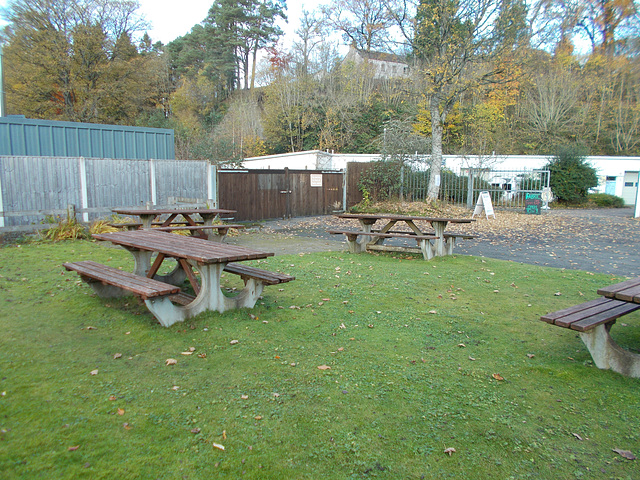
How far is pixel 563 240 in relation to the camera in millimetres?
12359

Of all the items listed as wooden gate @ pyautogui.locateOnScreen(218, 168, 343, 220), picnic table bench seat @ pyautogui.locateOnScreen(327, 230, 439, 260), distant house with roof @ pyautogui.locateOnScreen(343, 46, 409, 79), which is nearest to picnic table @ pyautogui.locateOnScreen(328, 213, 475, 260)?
picnic table bench seat @ pyautogui.locateOnScreen(327, 230, 439, 260)

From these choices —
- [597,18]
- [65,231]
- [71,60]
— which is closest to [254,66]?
[71,60]

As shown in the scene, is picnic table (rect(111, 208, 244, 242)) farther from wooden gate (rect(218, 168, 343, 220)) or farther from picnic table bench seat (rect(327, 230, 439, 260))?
wooden gate (rect(218, 168, 343, 220))

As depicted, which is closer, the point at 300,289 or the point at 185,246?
the point at 185,246

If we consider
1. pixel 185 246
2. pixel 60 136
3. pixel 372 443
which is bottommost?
pixel 372 443

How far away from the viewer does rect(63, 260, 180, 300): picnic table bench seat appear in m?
4.27

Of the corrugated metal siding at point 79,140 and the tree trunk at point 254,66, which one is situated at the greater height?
the tree trunk at point 254,66

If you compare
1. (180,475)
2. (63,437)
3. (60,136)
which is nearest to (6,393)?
(63,437)

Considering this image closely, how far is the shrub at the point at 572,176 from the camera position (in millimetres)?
23969

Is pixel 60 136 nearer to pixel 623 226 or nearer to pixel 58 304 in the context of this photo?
pixel 58 304

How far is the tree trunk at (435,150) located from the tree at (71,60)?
655 inches

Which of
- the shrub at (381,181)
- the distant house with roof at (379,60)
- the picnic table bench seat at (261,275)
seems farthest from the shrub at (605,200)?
the picnic table bench seat at (261,275)

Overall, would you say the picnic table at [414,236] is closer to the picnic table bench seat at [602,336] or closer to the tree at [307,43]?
the picnic table bench seat at [602,336]

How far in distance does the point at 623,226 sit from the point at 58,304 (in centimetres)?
1640
